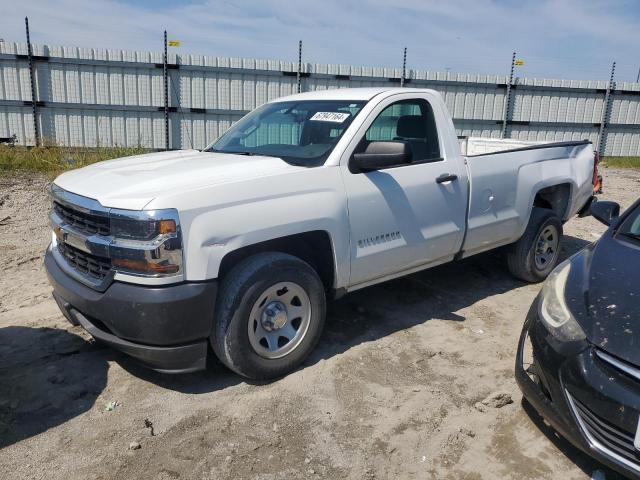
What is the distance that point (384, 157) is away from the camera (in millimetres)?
3730

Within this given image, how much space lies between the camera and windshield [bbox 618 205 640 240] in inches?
135

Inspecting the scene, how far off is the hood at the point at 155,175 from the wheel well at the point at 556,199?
11.2 feet

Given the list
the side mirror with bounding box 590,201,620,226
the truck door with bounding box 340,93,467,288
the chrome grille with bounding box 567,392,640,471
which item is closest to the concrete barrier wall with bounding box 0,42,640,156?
the truck door with bounding box 340,93,467,288

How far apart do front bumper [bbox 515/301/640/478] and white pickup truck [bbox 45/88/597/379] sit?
1460 mm

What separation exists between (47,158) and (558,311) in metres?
10.2

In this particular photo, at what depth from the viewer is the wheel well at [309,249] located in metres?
3.49

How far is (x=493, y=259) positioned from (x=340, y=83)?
29.9 feet

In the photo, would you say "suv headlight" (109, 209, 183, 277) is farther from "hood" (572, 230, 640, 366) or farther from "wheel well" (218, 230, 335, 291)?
"hood" (572, 230, 640, 366)

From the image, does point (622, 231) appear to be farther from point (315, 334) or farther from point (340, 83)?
point (340, 83)

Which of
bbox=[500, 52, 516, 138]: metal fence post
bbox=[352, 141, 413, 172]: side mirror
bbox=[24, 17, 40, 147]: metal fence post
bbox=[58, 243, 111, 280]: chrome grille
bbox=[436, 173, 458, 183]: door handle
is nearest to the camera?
bbox=[58, 243, 111, 280]: chrome grille

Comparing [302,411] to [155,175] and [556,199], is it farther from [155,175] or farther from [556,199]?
[556,199]

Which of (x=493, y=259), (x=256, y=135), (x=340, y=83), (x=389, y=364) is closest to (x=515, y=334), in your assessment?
(x=389, y=364)

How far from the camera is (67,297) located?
344 cm

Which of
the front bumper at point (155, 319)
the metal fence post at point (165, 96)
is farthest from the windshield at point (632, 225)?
the metal fence post at point (165, 96)
